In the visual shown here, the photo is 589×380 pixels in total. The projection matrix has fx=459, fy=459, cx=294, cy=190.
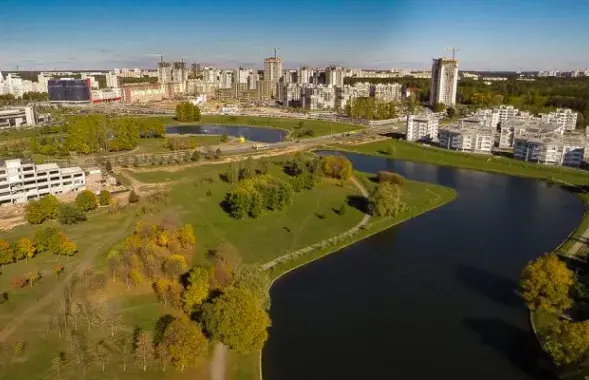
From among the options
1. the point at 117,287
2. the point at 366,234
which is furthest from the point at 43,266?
the point at 366,234

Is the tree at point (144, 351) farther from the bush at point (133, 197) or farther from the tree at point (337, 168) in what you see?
the tree at point (337, 168)

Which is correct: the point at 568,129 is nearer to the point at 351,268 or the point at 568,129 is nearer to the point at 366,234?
the point at 366,234

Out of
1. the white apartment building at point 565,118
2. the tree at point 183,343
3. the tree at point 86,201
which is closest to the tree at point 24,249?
the tree at point 86,201

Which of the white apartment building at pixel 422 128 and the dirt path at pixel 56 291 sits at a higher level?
the white apartment building at pixel 422 128

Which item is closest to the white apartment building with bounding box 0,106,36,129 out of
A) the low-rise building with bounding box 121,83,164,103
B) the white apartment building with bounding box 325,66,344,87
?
the low-rise building with bounding box 121,83,164,103

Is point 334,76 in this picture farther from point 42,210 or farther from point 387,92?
point 42,210
